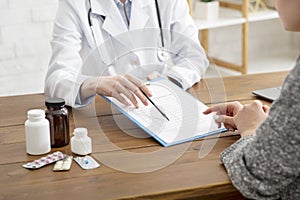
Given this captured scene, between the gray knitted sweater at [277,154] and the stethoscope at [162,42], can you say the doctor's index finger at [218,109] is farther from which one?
the stethoscope at [162,42]

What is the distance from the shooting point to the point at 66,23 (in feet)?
6.68

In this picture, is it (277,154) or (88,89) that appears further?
(88,89)

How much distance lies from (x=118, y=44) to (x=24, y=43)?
3.76 feet

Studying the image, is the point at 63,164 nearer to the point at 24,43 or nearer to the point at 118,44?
the point at 118,44

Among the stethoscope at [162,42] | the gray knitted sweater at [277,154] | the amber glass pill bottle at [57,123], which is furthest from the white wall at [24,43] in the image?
the gray knitted sweater at [277,154]

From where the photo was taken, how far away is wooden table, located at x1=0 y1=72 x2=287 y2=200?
4.21 ft

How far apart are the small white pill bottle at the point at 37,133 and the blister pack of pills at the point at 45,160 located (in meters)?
0.04

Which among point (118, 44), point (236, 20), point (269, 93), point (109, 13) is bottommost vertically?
point (236, 20)

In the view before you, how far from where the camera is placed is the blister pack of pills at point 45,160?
141cm

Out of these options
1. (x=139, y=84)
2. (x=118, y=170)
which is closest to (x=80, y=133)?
(x=118, y=170)

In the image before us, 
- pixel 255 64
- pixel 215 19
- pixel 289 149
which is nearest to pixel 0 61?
pixel 215 19

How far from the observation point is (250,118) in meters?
1.51

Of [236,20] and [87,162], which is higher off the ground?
[87,162]

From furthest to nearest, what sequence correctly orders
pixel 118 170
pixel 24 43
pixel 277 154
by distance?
1. pixel 24 43
2. pixel 118 170
3. pixel 277 154
